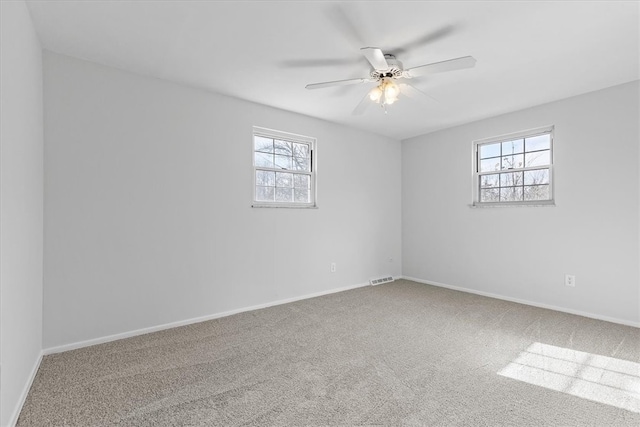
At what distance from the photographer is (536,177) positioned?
12.1 feet

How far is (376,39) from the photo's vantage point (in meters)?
2.24

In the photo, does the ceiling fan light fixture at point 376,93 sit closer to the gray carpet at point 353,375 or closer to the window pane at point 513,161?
the gray carpet at point 353,375

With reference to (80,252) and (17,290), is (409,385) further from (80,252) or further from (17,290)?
(80,252)

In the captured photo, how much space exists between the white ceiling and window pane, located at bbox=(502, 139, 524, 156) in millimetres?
709

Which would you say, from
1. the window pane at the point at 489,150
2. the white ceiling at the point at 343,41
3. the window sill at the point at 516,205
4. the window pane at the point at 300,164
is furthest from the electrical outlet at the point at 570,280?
the window pane at the point at 300,164

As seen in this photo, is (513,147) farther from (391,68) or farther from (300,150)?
(300,150)

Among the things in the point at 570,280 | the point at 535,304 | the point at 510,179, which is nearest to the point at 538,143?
the point at 510,179

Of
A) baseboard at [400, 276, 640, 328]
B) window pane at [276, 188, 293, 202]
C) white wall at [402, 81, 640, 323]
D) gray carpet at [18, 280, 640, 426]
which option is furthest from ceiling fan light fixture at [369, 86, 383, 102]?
baseboard at [400, 276, 640, 328]

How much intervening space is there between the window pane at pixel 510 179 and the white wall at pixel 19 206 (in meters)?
4.72

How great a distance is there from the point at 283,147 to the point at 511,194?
303 centimetres

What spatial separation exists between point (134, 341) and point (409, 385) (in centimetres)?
225

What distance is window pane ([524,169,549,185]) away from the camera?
3.61 metres

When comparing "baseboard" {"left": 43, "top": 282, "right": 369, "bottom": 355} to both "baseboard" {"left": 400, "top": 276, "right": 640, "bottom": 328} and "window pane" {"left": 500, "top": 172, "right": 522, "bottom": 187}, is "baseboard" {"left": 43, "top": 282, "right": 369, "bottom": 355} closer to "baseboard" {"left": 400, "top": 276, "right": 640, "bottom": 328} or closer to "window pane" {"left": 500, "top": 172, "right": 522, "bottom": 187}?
"baseboard" {"left": 400, "top": 276, "right": 640, "bottom": 328}

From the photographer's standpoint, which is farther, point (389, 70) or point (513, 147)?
point (513, 147)
